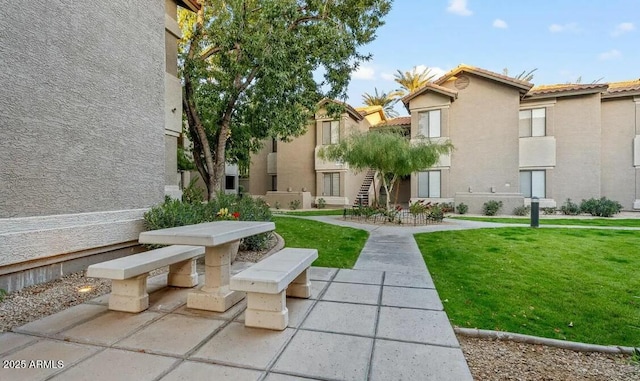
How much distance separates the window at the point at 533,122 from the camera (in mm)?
19828

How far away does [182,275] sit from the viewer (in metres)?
5.19

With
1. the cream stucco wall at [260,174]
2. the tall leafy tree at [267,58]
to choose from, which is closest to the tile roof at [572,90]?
the tall leafy tree at [267,58]

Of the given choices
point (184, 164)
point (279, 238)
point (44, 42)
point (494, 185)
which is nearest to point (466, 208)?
point (494, 185)

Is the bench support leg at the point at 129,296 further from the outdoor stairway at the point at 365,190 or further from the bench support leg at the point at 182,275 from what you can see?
the outdoor stairway at the point at 365,190

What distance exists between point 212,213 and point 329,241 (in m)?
3.52

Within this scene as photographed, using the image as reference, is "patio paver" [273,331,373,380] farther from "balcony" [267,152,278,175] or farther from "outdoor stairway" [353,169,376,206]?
"balcony" [267,152,278,175]

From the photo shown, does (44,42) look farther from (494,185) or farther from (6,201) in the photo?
(494,185)

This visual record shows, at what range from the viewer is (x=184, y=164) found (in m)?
19.1

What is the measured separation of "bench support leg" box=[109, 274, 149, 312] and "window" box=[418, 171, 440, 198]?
779 inches

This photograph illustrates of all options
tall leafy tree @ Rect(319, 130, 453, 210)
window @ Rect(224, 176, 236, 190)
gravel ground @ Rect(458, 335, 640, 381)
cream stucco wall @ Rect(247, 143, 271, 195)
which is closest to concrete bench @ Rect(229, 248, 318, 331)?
gravel ground @ Rect(458, 335, 640, 381)

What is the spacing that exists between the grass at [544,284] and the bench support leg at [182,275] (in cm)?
392

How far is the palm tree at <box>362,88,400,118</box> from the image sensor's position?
3615 centimetres

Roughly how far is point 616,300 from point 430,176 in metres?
17.1

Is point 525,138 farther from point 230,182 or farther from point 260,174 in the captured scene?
point 230,182
